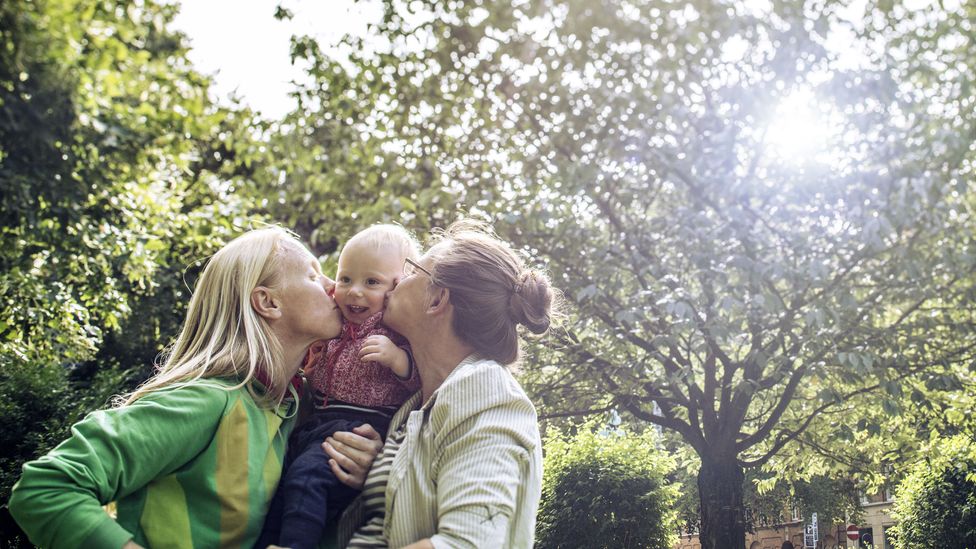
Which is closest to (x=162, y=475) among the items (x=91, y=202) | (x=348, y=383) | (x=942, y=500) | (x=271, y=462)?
(x=271, y=462)

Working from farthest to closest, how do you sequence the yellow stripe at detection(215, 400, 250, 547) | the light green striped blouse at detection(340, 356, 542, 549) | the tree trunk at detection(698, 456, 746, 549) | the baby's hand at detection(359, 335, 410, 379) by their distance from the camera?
the tree trunk at detection(698, 456, 746, 549) → the baby's hand at detection(359, 335, 410, 379) → the yellow stripe at detection(215, 400, 250, 547) → the light green striped blouse at detection(340, 356, 542, 549)

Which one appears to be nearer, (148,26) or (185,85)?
(148,26)

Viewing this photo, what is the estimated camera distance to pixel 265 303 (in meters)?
2.25

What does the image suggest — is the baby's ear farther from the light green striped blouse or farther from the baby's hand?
the light green striped blouse

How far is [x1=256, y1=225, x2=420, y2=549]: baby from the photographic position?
6.47ft

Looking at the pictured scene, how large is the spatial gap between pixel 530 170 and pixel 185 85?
10.5m

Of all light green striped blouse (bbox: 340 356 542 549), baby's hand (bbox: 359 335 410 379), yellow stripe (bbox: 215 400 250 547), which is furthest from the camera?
baby's hand (bbox: 359 335 410 379)

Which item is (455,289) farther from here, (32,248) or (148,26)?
(148,26)

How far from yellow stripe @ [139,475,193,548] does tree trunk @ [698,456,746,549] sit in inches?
364

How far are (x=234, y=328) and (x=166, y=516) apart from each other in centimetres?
48

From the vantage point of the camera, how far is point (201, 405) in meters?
1.95

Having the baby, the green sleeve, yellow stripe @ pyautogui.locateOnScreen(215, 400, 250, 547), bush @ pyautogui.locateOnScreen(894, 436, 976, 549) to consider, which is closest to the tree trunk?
bush @ pyautogui.locateOnScreen(894, 436, 976, 549)

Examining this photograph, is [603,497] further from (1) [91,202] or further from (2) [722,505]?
(1) [91,202]

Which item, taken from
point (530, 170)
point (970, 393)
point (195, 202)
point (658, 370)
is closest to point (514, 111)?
point (530, 170)
